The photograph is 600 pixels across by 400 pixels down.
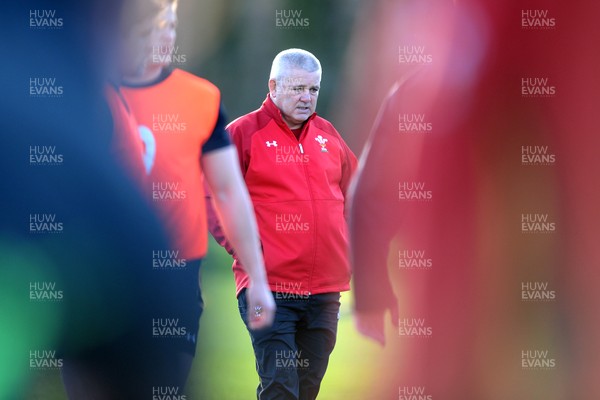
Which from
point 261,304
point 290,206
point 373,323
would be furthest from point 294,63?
point 373,323

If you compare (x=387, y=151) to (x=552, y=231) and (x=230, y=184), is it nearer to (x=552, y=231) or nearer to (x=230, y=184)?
(x=552, y=231)

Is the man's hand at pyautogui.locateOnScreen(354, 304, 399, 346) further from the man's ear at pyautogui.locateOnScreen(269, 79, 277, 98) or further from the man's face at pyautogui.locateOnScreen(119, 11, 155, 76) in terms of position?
the man's face at pyautogui.locateOnScreen(119, 11, 155, 76)

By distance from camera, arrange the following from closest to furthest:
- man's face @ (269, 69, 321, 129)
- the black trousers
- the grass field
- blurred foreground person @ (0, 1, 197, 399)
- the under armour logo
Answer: blurred foreground person @ (0, 1, 197, 399), the black trousers, man's face @ (269, 69, 321, 129), the under armour logo, the grass field

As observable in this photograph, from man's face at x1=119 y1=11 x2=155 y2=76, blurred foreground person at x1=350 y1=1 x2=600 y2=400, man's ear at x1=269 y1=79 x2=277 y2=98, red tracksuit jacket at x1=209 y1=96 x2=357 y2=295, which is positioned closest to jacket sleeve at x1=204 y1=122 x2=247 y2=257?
red tracksuit jacket at x1=209 y1=96 x2=357 y2=295

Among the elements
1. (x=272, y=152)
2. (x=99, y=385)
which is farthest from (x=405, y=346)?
(x=99, y=385)

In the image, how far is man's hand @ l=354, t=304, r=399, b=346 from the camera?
409 cm

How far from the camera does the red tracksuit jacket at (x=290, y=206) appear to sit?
3.54 metres

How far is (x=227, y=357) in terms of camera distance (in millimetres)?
4070

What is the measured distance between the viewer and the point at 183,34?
4.00 m

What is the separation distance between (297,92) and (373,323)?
1.12 metres

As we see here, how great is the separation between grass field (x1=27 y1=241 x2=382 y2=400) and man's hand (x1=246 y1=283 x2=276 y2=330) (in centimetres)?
71

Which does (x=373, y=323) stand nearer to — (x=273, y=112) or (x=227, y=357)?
(x=227, y=357)

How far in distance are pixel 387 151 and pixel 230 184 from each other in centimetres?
111

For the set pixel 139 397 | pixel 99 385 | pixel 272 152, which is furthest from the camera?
pixel 272 152
